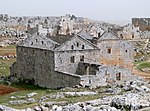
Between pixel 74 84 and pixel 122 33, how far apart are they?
66919 mm

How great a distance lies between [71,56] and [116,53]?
1186 cm

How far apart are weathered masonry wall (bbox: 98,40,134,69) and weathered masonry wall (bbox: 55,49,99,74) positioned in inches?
216

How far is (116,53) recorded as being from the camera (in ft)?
218

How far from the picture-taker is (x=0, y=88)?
5000cm

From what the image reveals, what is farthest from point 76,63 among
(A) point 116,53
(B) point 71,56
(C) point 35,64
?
(A) point 116,53

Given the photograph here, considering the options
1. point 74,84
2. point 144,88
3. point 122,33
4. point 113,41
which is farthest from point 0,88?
point 122,33

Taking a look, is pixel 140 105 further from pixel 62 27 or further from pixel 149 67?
pixel 62 27

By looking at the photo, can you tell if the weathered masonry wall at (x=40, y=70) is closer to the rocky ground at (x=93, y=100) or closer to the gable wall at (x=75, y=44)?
the gable wall at (x=75, y=44)

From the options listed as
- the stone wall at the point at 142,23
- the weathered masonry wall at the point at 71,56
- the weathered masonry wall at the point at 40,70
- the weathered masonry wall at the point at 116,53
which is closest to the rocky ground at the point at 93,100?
the weathered masonry wall at the point at 40,70

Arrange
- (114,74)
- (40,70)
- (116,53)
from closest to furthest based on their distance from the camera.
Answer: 1. (114,74)
2. (40,70)
3. (116,53)

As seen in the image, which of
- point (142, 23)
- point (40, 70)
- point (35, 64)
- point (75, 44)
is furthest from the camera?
point (142, 23)

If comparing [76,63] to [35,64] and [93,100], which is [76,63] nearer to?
[35,64]

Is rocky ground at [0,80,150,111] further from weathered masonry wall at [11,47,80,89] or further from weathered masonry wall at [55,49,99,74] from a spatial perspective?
weathered masonry wall at [55,49,99,74]

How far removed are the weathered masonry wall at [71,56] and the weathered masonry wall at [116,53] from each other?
18.0 feet
